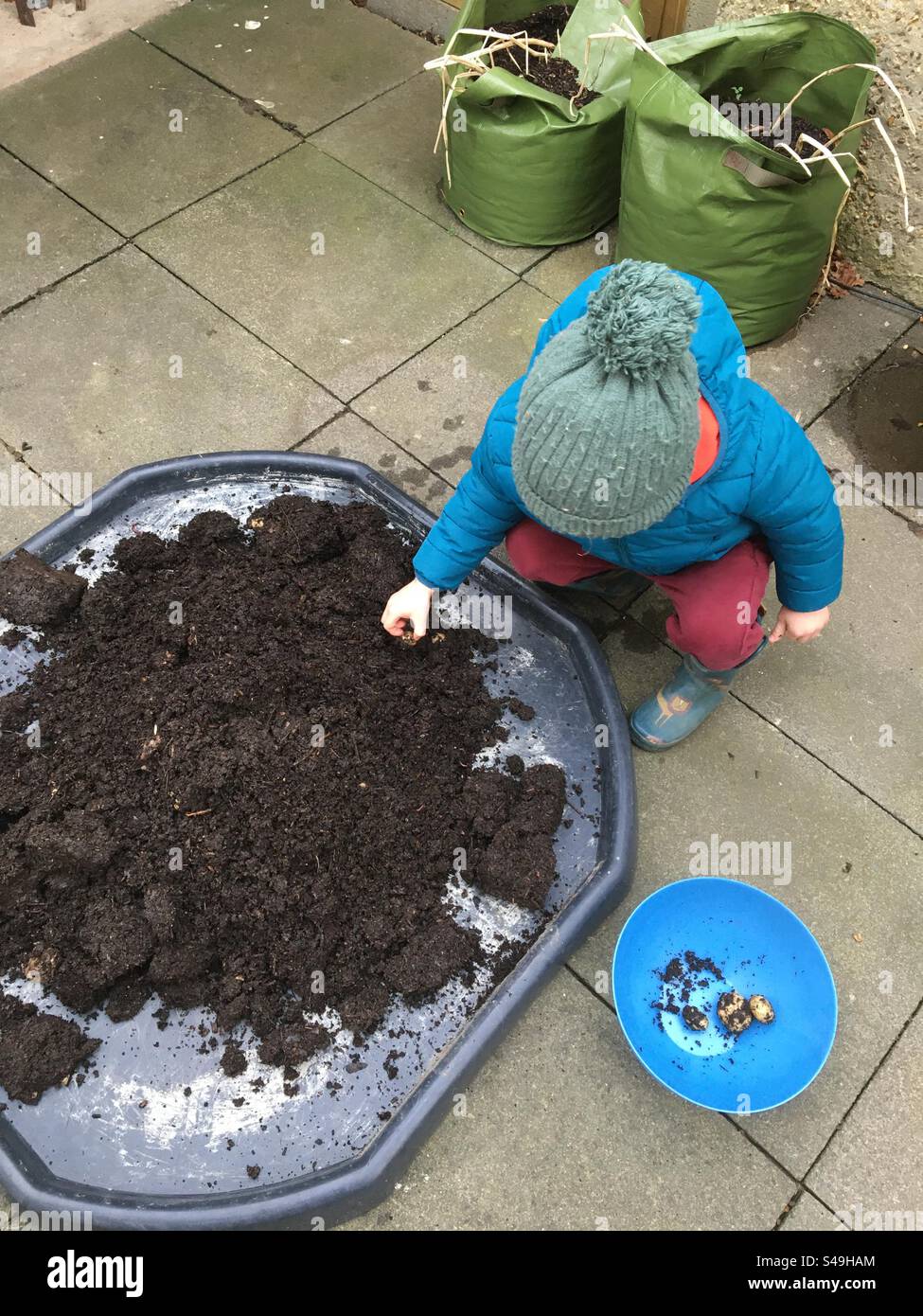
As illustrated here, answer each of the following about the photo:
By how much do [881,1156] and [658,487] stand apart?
1.40 meters

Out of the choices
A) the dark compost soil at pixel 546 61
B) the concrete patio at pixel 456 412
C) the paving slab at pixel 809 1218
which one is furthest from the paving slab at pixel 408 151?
the paving slab at pixel 809 1218

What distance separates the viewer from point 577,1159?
6.00 ft

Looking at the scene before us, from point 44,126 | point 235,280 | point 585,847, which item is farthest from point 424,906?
point 44,126

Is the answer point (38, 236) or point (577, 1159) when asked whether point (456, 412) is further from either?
point (577, 1159)

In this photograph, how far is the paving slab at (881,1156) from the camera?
5.89ft

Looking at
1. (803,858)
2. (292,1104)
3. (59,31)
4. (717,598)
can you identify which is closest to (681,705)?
(717,598)

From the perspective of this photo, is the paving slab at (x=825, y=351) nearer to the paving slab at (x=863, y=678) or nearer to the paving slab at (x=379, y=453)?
the paving slab at (x=863, y=678)

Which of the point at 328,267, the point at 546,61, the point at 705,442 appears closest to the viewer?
the point at 705,442

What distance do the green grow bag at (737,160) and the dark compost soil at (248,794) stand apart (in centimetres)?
118

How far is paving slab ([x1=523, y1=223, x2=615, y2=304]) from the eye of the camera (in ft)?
9.86

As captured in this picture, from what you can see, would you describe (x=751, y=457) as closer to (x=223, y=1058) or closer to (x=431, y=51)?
(x=223, y=1058)

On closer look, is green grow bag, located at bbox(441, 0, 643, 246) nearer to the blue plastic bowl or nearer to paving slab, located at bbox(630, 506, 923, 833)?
paving slab, located at bbox(630, 506, 923, 833)

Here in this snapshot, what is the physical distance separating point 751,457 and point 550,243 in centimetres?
172

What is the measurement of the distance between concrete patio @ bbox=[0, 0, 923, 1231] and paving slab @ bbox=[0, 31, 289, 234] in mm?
12
